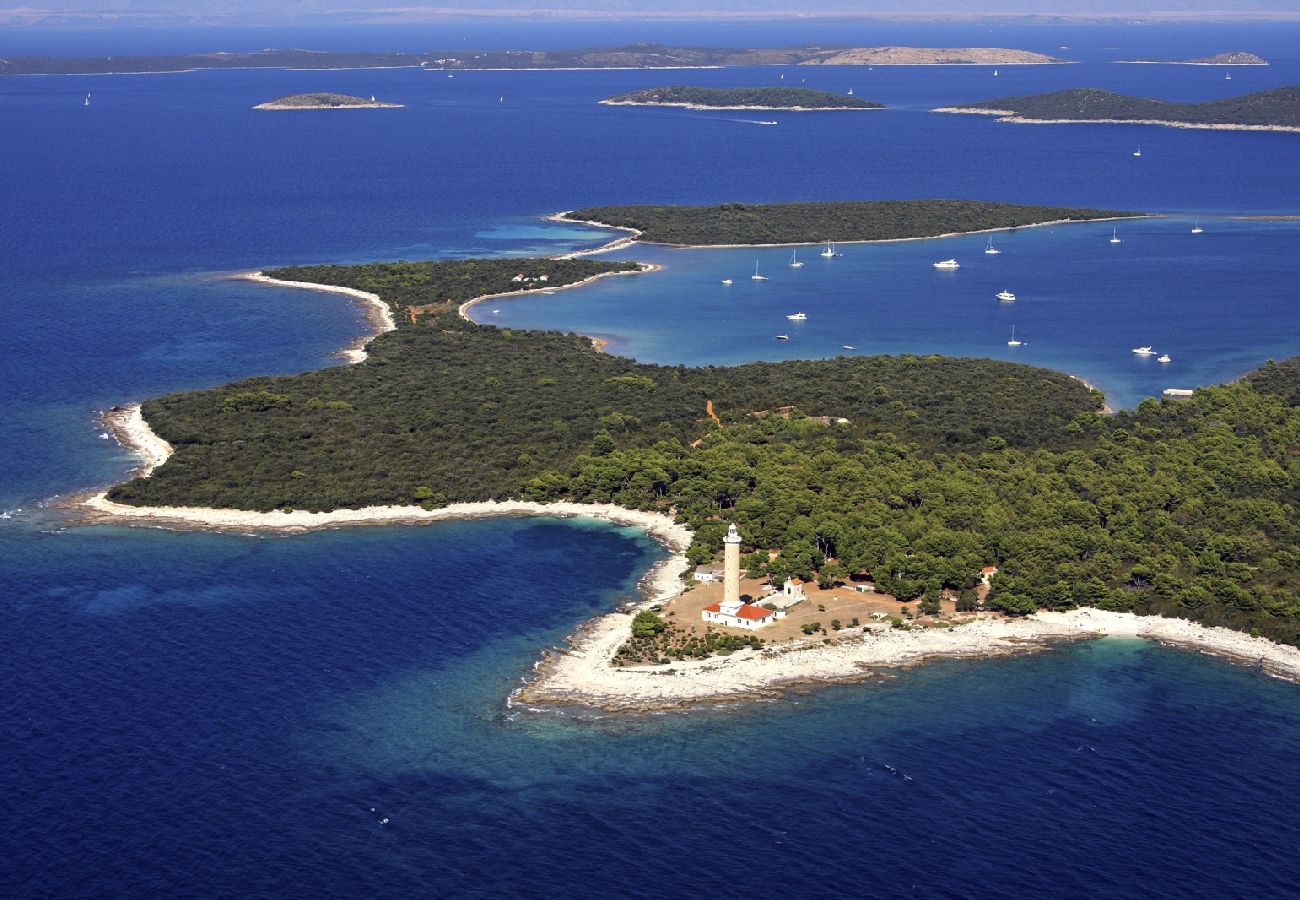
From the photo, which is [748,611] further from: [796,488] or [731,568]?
[796,488]

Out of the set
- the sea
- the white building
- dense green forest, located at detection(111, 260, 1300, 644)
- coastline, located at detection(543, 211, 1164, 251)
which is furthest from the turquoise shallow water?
the white building

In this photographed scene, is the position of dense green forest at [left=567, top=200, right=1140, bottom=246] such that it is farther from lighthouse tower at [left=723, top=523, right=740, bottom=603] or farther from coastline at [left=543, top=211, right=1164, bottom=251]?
lighthouse tower at [left=723, top=523, right=740, bottom=603]

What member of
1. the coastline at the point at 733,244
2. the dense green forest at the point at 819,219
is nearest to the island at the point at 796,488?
the coastline at the point at 733,244

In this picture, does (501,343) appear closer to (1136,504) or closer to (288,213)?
(1136,504)

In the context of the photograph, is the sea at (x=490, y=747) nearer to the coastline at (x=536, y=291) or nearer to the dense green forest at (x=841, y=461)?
the dense green forest at (x=841, y=461)

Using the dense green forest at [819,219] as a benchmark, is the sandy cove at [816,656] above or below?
below

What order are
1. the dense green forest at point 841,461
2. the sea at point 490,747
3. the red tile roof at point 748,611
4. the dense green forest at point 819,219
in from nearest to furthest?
the sea at point 490,747 < the red tile roof at point 748,611 < the dense green forest at point 841,461 < the dense green forest at point 819,219

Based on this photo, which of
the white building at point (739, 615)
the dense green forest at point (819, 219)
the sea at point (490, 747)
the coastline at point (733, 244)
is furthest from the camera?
the dense green forest at point (819, 219)

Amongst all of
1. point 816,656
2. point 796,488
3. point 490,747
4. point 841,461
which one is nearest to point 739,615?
point 816,656
